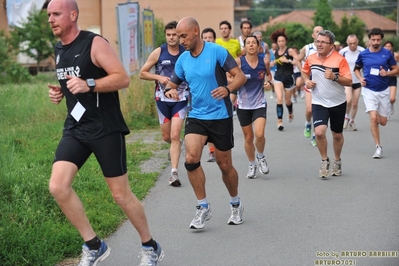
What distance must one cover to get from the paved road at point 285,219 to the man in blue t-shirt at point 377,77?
2.41 ft

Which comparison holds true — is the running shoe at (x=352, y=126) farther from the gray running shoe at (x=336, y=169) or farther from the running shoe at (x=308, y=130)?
the gray running shoe at (x=336, y=169)

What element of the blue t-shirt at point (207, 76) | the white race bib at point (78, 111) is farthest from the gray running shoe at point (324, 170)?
the white race bib at point (78, 111)

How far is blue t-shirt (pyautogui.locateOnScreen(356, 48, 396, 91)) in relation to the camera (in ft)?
40.1

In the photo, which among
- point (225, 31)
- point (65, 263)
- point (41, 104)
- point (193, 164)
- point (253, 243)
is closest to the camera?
point (65, 263)

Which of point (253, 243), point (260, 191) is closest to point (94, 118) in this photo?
point (253, 243)

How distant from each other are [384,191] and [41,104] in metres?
10.6

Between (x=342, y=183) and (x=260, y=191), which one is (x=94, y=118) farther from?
(x=342, y=183)

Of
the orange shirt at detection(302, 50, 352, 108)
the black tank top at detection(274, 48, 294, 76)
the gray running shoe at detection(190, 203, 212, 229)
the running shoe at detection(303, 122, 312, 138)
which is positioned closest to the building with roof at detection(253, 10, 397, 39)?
the black tank top at detection(274, 48, 294, 76)

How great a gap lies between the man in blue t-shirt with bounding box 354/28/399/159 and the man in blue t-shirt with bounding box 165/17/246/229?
5.27 meters

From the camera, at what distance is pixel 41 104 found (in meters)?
17.8

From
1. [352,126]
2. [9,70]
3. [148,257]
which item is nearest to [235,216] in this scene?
[148,257]

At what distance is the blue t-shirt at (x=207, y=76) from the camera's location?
23.9 feet

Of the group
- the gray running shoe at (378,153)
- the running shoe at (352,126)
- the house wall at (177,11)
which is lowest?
the house wall at (177,11)

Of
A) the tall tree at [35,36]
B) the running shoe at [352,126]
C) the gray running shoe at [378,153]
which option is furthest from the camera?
the tall tree at [35,36]
